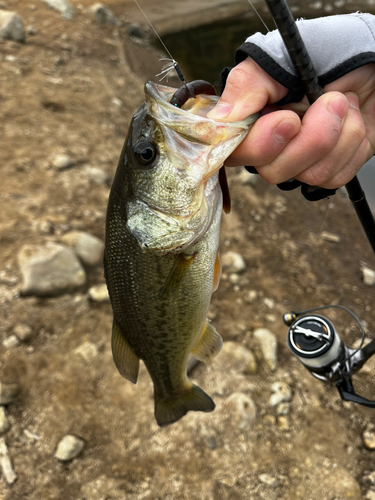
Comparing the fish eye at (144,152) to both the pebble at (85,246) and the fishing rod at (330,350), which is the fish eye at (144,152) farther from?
the pebble at (85,246)

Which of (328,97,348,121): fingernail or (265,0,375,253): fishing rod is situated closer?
(265,0,375,253): fishing rod

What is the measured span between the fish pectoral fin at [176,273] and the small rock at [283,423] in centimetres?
174

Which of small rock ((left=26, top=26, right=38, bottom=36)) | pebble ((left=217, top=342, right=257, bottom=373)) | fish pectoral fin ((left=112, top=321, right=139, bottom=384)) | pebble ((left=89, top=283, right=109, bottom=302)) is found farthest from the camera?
small rock ((left=26, top=26, right=38, bottom=36))

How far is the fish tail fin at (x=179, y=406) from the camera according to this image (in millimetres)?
2041

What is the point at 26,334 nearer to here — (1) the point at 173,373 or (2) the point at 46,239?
(2) the point at 46,239

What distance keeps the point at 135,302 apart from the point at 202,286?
32 cm

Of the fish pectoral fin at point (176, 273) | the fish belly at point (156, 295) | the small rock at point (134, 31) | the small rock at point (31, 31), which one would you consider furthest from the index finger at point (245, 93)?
the small rock at point (134, 31)

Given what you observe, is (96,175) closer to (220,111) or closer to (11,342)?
(11,342)

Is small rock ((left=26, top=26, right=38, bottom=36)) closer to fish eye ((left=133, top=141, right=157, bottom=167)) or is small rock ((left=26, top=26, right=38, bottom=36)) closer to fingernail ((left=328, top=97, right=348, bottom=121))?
fish eye ((left=133, top=141, right=157, bottom=167))

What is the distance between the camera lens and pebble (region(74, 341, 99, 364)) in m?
2.78

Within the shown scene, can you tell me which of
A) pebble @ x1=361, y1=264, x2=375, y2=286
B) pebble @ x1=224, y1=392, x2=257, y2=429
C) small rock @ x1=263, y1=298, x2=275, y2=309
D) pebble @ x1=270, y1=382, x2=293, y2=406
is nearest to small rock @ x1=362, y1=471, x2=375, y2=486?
pebble @ x1=270, y1=382, x2=293, y2=406

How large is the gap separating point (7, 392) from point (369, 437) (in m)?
2.62

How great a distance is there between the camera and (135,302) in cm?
164

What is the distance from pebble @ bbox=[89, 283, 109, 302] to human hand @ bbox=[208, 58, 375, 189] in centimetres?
205
